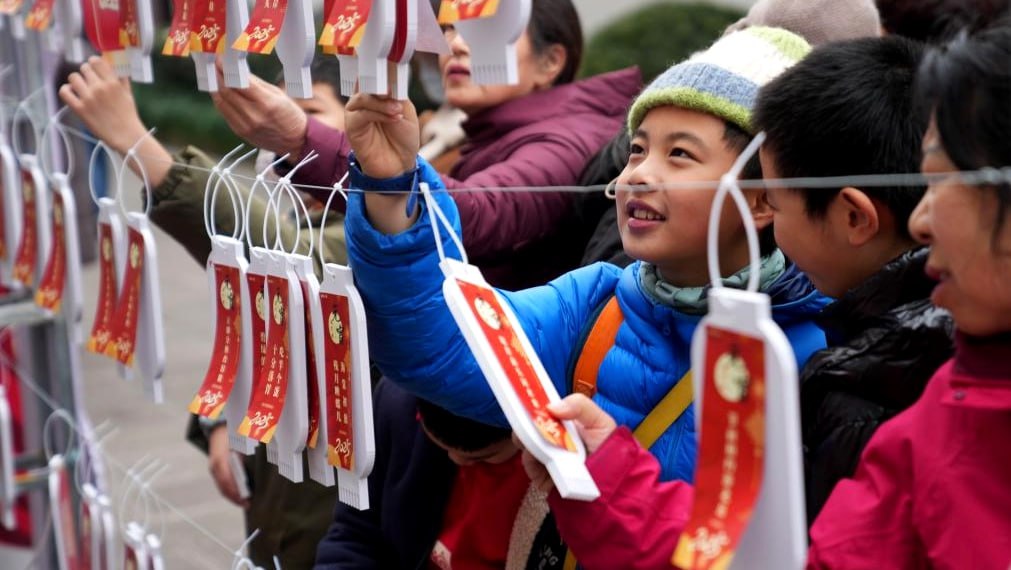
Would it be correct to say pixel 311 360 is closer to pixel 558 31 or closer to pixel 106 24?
pixel 106 24

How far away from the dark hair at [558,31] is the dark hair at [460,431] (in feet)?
2.97

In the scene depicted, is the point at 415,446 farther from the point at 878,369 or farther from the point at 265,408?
the point at 878,369

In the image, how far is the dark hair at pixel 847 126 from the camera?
4.08 feet

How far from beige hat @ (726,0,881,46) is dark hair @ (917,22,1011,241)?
791mm

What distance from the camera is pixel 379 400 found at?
1.87 meters

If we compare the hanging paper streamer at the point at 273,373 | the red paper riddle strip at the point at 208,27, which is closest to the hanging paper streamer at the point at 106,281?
the red paper riddle strip at the point at 208,27

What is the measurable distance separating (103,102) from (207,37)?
389 mm

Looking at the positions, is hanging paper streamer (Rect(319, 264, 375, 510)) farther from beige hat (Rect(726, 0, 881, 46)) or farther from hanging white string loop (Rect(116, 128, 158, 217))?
beige hat (Rect(726, 0, 881, 46))

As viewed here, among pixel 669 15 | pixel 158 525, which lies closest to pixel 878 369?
pixel 158 525

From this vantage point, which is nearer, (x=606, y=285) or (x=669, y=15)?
(x=606, y=285)

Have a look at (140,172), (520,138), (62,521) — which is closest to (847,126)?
(520,138)

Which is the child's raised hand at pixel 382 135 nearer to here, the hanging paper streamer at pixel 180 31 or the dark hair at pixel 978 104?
the hanging paper streamer at pixel 180 31

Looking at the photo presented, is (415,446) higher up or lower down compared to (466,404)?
lower down

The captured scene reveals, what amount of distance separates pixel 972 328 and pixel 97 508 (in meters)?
1.62
